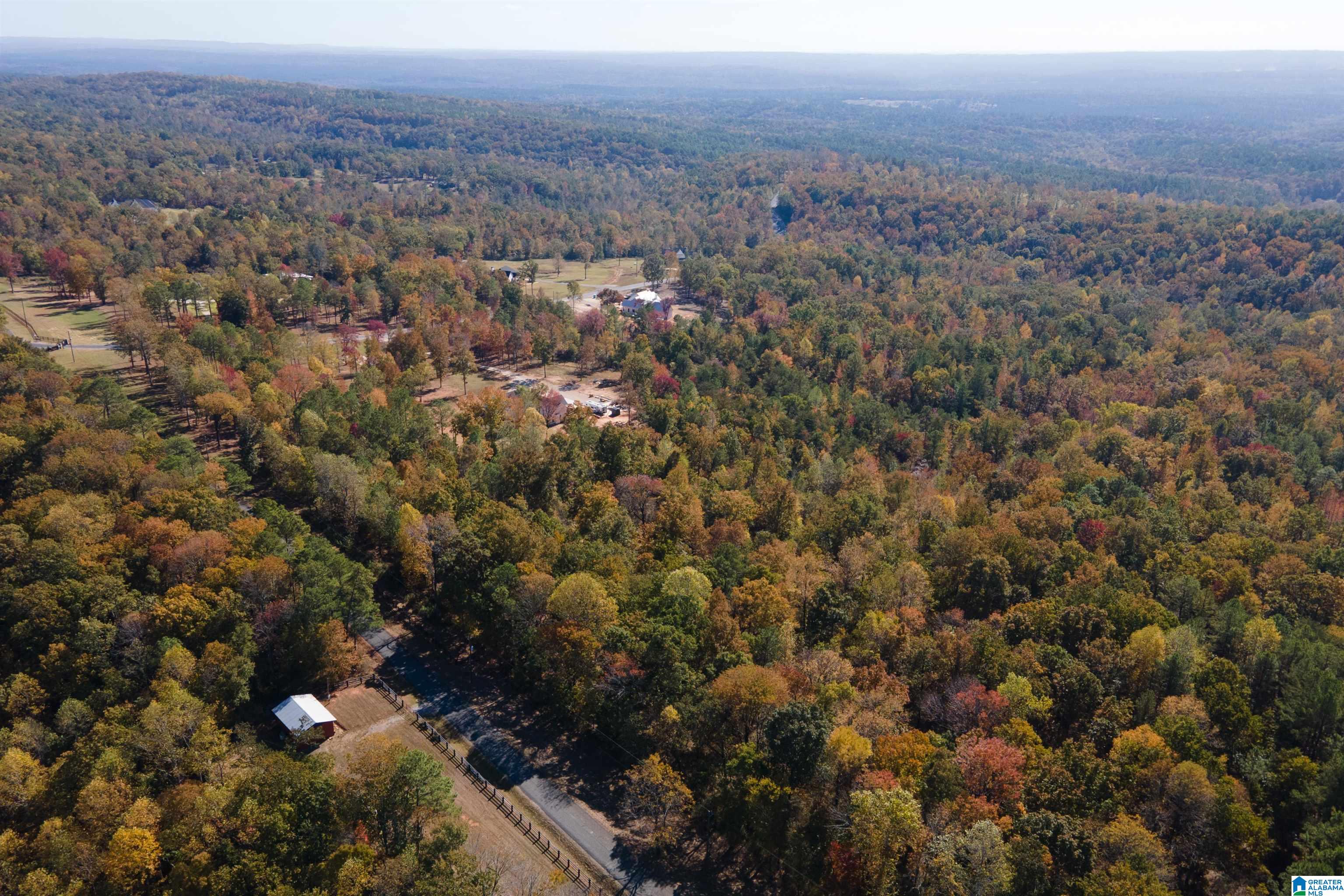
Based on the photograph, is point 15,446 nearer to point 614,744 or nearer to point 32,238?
point 614,744

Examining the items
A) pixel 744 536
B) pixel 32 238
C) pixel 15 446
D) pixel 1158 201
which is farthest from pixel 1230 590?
pixel 1158 201

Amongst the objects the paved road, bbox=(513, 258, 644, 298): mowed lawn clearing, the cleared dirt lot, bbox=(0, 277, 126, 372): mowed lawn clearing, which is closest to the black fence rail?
the cleared dirt lot

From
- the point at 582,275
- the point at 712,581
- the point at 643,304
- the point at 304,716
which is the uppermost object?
the point at 582,275

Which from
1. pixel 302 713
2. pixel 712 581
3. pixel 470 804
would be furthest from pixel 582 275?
pixel 470 804

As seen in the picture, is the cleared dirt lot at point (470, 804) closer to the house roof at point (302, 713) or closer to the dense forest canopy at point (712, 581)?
the house roof at point (302, 713)

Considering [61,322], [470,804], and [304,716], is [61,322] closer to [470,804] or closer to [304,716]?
[304,716]
